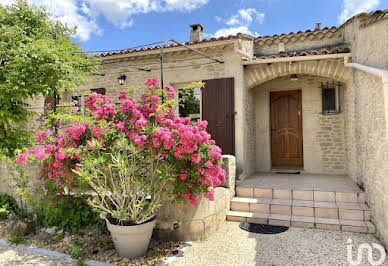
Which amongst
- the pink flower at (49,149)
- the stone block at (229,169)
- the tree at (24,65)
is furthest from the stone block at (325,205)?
the tree at (24,65)

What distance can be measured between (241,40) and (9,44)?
5.17 metres

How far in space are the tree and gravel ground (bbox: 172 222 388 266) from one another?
4.42 meters

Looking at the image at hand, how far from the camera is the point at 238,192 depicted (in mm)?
5781

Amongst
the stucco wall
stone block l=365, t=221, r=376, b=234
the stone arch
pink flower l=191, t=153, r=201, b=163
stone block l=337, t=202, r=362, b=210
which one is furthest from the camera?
the stucco wall

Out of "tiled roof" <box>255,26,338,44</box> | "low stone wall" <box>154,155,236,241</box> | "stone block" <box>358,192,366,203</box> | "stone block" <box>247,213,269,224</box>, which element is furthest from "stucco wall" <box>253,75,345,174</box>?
"low stone wall" <box>154,155,236,241</box>

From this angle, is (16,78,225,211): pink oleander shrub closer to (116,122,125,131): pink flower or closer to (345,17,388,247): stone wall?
(116,122,125,131): pink flower

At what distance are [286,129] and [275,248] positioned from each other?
4.70 meters

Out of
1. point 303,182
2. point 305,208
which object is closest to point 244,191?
point 305,208

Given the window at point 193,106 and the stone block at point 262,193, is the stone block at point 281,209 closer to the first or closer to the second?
the stone block at point 262,193

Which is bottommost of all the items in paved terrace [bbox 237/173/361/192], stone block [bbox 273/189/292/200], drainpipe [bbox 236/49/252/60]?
stone block [bbox 273/189/292/200]

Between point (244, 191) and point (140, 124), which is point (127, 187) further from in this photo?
point (244, 191)

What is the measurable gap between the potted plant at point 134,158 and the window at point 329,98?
4.96 meters

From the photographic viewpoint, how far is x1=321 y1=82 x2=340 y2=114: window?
7263mm

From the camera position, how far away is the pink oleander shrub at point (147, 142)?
11.0 ft
